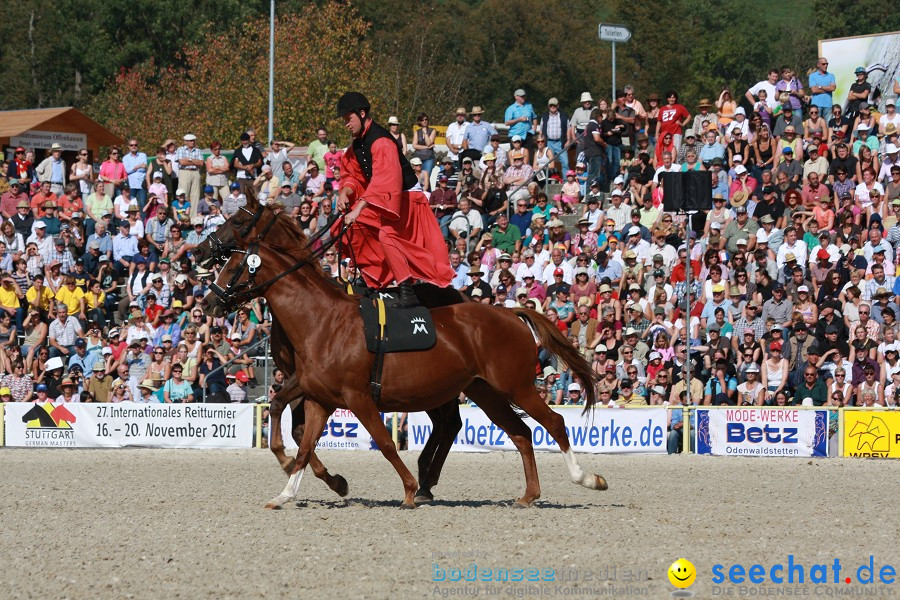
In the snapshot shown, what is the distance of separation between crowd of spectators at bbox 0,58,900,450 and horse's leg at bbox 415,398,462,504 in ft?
22.4

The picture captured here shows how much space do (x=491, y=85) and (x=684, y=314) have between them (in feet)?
173

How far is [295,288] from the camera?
11516 millimetres

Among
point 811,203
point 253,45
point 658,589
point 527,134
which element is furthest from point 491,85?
point 658,589

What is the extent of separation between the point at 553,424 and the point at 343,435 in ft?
31.5

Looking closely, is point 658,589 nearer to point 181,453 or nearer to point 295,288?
point 295,288

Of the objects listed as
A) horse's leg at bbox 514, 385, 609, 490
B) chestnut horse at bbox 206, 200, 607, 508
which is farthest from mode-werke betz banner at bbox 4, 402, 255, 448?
horse's leg at bbox 514, 385, 609, 490

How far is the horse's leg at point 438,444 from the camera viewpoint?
1229 cm

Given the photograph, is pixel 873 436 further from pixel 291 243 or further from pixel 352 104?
pixel 291 243

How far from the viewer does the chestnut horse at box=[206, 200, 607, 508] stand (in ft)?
37.2

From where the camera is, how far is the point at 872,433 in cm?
Result: 1880

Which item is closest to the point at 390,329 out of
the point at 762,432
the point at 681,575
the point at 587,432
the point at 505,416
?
the point at 505,416

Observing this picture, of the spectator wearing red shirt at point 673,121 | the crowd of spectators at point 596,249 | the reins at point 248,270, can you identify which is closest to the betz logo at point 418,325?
the reins at point 248,270

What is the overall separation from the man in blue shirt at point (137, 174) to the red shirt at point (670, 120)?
1072 centimetres

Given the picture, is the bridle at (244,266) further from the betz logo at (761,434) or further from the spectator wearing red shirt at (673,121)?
the spectator wearing red shirt at (673,121)
